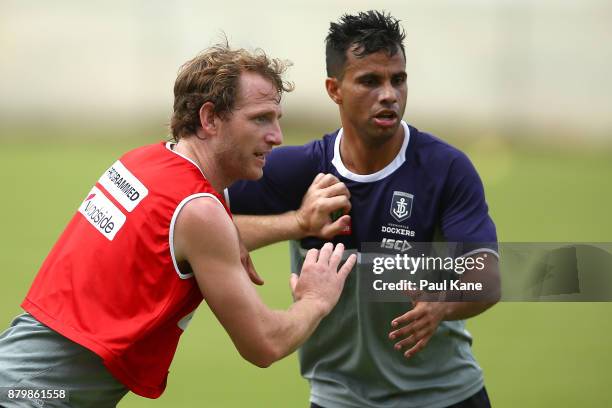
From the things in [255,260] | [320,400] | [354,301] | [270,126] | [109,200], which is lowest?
[255,260]

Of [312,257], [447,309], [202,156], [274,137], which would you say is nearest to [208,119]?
[202,156]

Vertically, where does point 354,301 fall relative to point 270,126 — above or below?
below

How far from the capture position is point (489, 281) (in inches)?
191

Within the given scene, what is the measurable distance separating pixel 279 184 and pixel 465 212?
3.25 feet

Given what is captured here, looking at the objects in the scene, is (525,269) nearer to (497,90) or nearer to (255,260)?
(255,260)

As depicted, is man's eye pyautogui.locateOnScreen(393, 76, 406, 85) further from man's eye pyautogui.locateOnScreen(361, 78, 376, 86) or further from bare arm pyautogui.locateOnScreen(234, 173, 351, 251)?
bare arm pyautogui.locateOnScreen(234, 173, 351, 251)

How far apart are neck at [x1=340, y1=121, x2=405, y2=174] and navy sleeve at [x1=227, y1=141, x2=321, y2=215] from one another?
0.62ft

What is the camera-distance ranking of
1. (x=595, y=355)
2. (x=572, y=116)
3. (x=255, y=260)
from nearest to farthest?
(x=595, y=355)
(x=255, y=260)
(x=572, y=116)

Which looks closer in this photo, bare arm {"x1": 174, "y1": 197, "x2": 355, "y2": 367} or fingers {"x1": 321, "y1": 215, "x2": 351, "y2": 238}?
bare arm {"x1": 174, "y1": 197, "x2": 355, "y2": 367}

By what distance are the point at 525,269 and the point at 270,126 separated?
1774 millimetres

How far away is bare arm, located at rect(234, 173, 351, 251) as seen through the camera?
498 centimetres

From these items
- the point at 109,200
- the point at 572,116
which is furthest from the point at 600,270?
the point at 572,116

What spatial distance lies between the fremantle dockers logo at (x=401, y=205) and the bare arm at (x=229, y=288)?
0.88m

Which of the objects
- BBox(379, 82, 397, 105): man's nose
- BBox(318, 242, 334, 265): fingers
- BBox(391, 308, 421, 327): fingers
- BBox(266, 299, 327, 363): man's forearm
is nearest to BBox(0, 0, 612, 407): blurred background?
BBox(379, 82, 397, 105): man's nose
